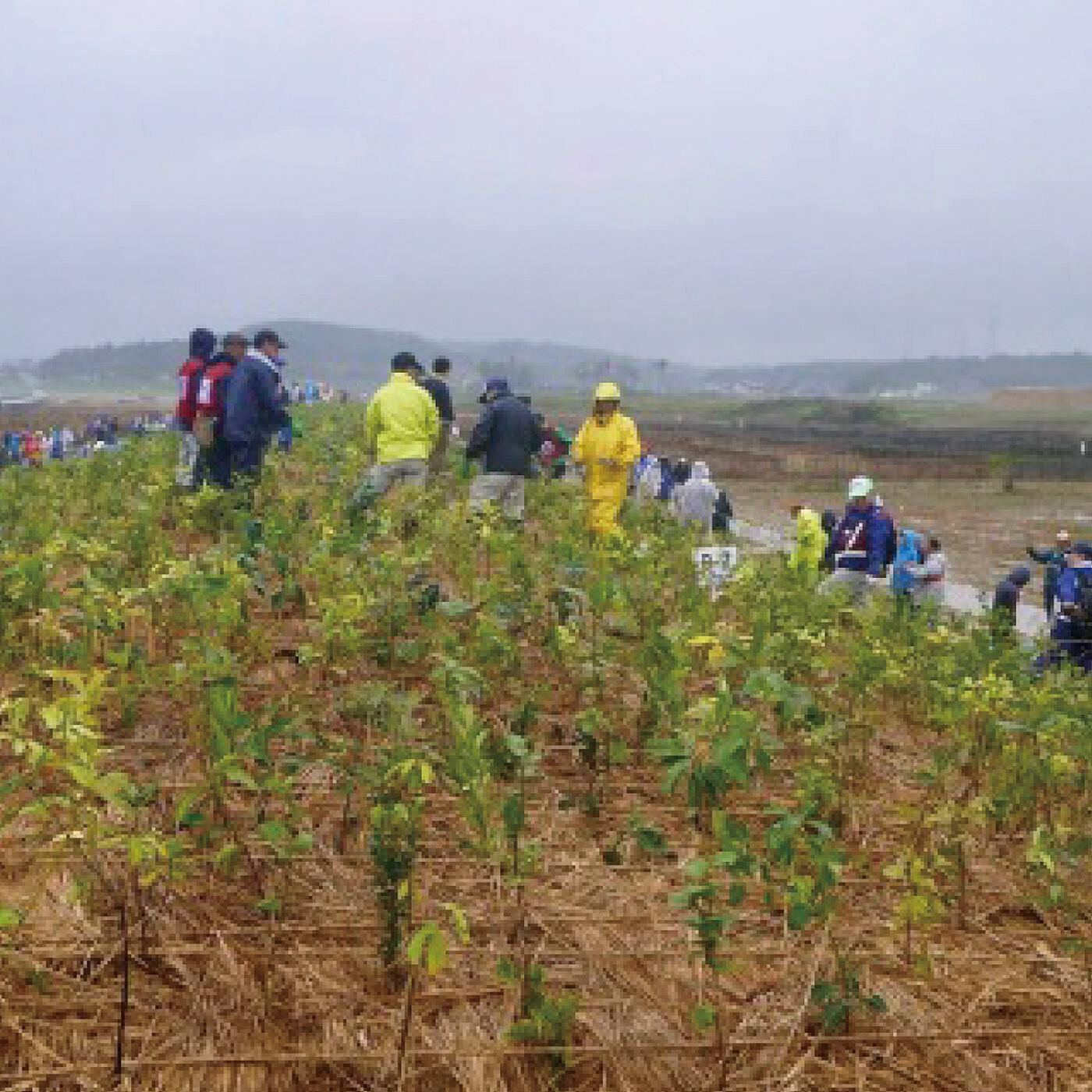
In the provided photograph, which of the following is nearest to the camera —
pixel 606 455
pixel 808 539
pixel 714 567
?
pixel 714 567

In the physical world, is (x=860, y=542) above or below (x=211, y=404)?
below

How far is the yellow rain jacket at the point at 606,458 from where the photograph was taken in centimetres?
Result: 984

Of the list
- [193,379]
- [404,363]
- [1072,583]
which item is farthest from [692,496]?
[193,379]

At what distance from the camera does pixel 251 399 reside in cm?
988

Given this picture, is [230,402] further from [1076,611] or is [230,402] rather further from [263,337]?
[1076,611]

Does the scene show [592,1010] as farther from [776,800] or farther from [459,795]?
[776,800]

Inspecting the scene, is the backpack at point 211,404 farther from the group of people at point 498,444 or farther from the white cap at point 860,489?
the white cap at point 860,489

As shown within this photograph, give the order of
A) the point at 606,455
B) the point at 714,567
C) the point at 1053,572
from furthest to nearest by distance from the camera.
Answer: the point at 1053,572 → the point at 606,455 → the point at 714,567

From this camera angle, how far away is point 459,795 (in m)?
3.67

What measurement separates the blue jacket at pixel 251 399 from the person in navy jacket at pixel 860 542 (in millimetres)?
5217

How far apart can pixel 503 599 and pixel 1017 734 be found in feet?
8.09

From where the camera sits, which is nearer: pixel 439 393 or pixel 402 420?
pixel 402 420

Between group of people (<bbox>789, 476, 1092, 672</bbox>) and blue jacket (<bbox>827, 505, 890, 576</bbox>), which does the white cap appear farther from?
blue jacket (<bbox>827, 505, 890, 576</bbox>)

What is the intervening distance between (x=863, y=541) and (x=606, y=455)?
2879 millimetres
